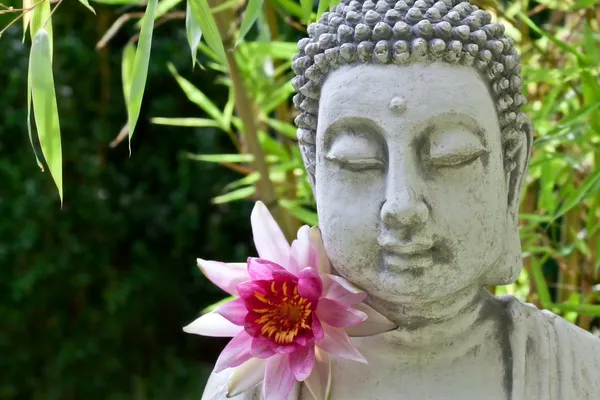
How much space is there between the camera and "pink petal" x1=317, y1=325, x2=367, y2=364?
94cm

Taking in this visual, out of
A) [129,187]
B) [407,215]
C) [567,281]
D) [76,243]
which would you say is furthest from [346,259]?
[129,187]

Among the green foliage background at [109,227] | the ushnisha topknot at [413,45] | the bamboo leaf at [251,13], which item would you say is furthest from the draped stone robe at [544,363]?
the green foliage background at [109,227]

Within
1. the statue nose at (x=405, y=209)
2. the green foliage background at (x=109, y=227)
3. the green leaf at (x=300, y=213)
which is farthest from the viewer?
the green foliage background at (x=109, y=227)

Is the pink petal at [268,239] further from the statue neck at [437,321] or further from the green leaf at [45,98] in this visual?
the green leaf at [45,98]

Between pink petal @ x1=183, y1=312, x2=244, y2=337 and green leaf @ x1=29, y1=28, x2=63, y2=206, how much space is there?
Result: 210 mm

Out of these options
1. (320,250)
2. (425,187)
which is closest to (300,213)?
(320,250)

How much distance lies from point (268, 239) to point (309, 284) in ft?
0.30

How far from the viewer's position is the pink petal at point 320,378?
95 cm

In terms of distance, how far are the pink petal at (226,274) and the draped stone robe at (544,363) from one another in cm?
13

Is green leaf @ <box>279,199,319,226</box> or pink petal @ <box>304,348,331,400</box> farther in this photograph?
green leaf @ <box>279,199,319,226</box>

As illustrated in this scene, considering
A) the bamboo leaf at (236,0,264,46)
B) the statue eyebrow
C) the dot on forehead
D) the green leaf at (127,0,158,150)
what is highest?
the bamboo leaf at (236,0,264,46)

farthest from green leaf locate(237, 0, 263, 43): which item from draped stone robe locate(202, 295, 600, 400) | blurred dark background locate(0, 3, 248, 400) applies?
blurred dark background locate(0, 3, 248, 400)

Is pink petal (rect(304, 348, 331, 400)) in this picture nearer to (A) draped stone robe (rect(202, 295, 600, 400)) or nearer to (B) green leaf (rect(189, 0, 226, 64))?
(A) draped stone robe (rect(202, 295, 600, 400))

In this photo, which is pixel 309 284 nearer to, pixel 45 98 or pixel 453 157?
pixel 453 157
